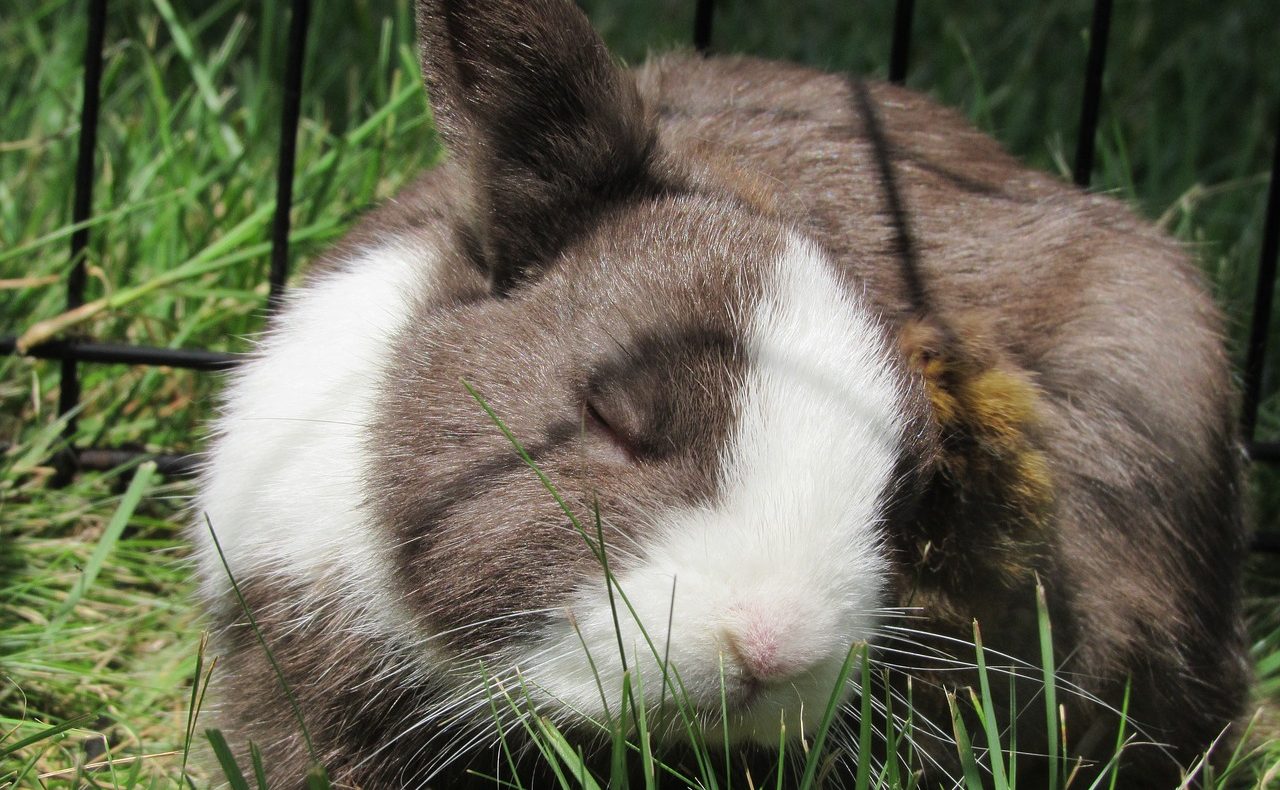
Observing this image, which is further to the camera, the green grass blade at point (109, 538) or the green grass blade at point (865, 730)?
the green grass blade at point (109, 538)

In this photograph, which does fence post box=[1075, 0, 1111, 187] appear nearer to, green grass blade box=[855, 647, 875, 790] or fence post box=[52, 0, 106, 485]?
green grass blade box=[855, 647, 875, 790]

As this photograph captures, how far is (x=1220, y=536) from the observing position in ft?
10.9

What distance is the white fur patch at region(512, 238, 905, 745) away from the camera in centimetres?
236

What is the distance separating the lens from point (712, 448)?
2.51 metres

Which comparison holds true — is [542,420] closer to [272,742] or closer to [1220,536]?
[272,742]

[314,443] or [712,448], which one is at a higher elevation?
[712,448]

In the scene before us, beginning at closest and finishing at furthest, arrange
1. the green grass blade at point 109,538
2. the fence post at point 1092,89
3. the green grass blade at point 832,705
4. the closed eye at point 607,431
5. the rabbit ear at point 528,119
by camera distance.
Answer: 1. the green grass blade at point 832,705
2. the closed eye at point 607,431
3. the rabbit ear at point 528,119
4. the green grass blade at point 109,538
5. the fence post at point 1092,89

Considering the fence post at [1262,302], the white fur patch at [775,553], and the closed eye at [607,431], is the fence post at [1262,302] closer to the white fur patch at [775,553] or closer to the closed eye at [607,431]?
the white fur patch at [775,553]

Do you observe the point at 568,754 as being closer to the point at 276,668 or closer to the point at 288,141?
the point at 276,668

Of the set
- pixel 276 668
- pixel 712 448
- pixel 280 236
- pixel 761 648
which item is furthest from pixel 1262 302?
pixel 276 668

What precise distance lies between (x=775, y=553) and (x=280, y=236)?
2.25 metres

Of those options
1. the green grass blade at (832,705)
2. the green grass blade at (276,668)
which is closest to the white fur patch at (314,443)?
the green grass blade at (276,668)

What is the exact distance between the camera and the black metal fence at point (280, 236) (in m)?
4.02

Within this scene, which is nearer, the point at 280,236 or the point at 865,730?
the point at 865,730
